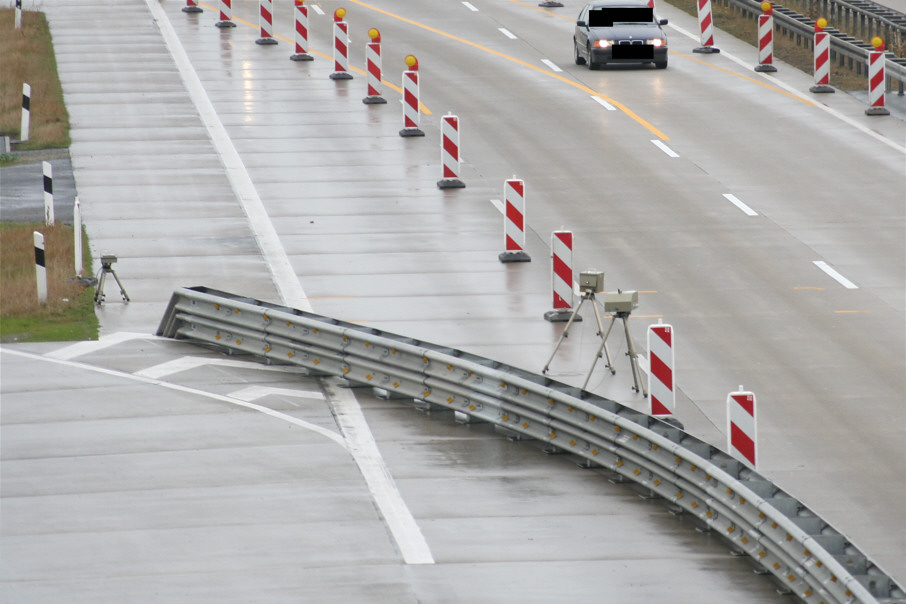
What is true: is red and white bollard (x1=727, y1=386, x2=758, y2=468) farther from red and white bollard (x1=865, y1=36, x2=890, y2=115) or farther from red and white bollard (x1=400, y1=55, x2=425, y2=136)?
red and white bollard (x1=865, y1=36, x2=890, y2=115)

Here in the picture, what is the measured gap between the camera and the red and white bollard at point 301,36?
1401 inches

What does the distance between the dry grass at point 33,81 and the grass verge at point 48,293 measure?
6.59 meters

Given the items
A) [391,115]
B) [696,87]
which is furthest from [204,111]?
[696,87]

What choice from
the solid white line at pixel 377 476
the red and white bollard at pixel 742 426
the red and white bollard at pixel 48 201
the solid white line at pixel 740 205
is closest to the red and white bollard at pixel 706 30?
the solid white line at pixel 740 205

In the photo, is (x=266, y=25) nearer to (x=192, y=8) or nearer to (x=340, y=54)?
(x=340, y=54)

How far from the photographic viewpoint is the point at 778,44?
38.1 meters

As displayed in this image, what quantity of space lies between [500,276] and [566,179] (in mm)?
5476

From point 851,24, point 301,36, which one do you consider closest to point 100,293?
point 301,36

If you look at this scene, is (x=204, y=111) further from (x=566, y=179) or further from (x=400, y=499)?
(x=400, y=499)

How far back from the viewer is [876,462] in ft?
46.0

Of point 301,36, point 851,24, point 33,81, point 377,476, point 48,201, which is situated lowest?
point 33,81

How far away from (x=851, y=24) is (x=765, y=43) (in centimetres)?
496

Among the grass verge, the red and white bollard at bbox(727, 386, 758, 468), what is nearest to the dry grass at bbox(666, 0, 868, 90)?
the grass verge

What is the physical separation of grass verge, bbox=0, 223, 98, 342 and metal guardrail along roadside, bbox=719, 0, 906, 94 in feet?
55.5
